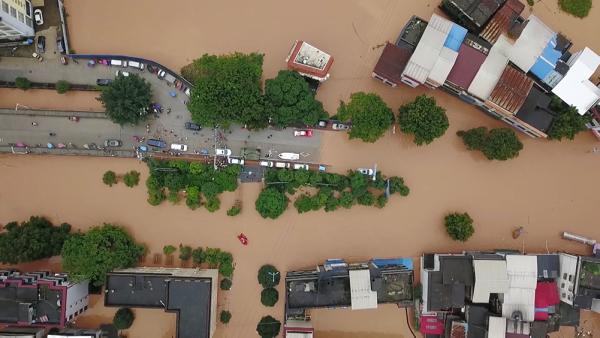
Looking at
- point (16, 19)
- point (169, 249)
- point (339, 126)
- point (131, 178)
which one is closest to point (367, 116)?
point (339, 126)

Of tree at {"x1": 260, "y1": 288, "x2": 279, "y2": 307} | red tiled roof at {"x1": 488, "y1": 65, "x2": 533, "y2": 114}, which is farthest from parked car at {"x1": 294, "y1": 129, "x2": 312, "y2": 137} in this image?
red tiled roof at {"x1": 488, "y1": 65, "x2": 533, "y2": 114}

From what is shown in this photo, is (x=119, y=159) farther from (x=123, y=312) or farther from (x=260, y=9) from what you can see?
(x=260, y=9)

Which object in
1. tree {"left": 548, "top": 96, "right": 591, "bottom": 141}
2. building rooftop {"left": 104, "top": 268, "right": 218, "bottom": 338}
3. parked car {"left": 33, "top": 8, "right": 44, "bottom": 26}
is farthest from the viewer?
parked car {"left": 33, "top": 8, "right": 44, "bottom": 26}

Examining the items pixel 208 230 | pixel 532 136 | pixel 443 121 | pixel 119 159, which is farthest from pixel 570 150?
pixel 119 159

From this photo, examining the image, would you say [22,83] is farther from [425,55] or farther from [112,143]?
[425,55]

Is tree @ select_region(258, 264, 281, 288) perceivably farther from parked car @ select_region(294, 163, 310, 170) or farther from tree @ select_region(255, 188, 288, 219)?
parked car @ select_region(294, 163, 310, 170)

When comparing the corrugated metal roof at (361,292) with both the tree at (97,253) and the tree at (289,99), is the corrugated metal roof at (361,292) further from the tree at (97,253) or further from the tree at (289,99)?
the tree at (97,253)
